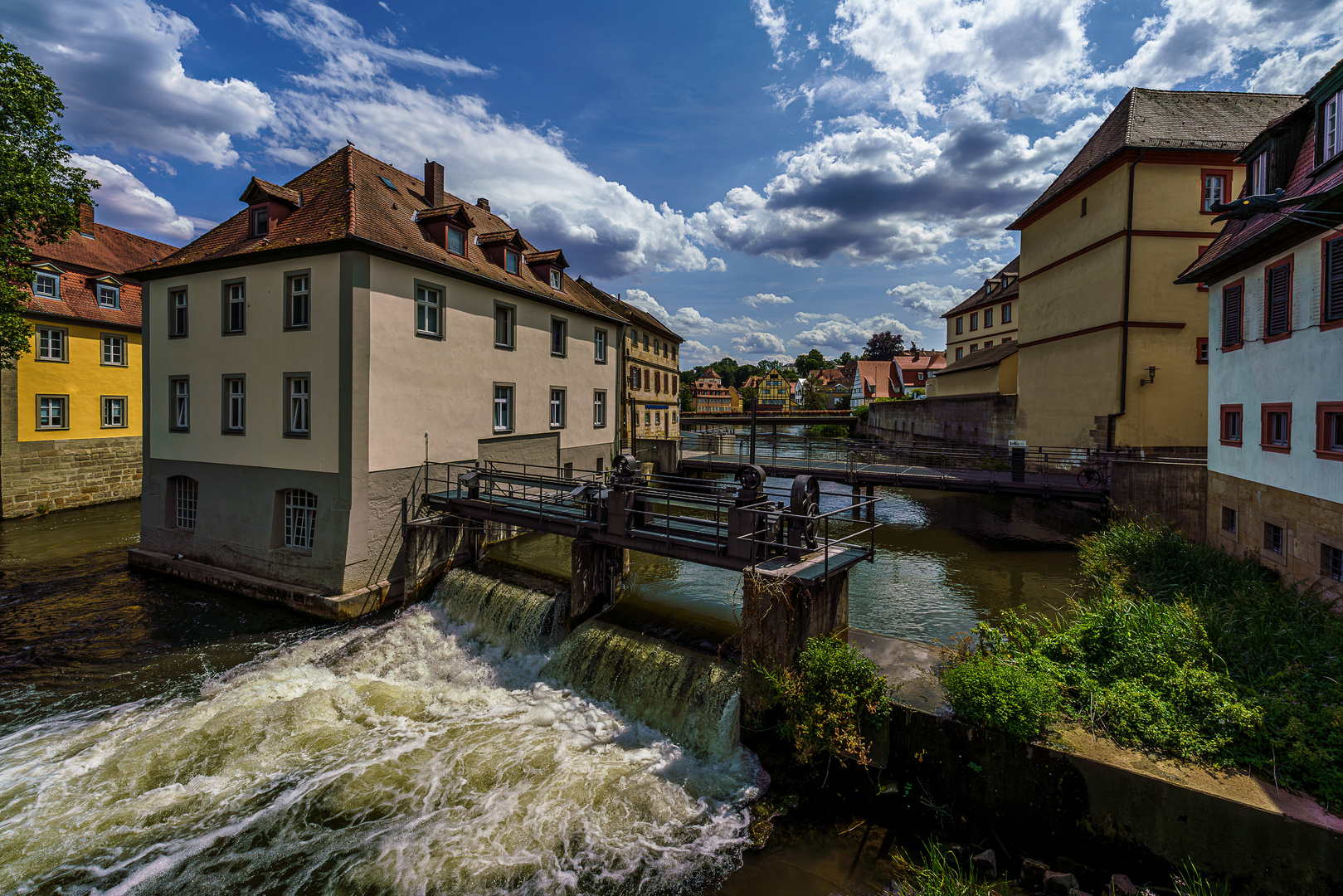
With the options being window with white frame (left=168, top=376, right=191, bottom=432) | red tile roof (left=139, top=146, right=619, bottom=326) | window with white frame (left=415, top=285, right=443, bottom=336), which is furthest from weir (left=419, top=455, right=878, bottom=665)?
window with white frame (left=168, top=376, right=191, bottom=432)

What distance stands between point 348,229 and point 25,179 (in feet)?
35.2

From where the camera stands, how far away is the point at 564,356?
20.8m

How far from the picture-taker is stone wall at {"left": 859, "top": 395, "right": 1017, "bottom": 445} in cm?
2988

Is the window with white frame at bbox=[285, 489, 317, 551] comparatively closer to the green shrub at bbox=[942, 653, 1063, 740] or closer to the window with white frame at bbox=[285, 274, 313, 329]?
the window with white frame at bbox=[285, 274, 313, 329]

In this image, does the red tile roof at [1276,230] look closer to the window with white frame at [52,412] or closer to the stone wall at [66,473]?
the window with white frame at [52,412]

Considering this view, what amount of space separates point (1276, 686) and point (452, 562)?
16.4 m

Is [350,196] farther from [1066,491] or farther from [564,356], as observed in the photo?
[1066,491]

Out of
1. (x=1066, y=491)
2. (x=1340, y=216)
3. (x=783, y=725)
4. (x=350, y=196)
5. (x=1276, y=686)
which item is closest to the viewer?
(x=1276, y=686)

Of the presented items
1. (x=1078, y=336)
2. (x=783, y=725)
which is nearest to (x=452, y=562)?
(x=783, y=725)

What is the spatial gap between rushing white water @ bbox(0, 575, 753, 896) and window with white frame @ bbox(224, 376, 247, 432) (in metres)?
7.67

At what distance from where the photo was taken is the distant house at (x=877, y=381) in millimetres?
90062

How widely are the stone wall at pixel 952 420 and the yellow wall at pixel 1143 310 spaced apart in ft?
19.0

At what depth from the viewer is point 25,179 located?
15359mm

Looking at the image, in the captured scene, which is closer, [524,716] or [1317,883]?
[1317,883]
